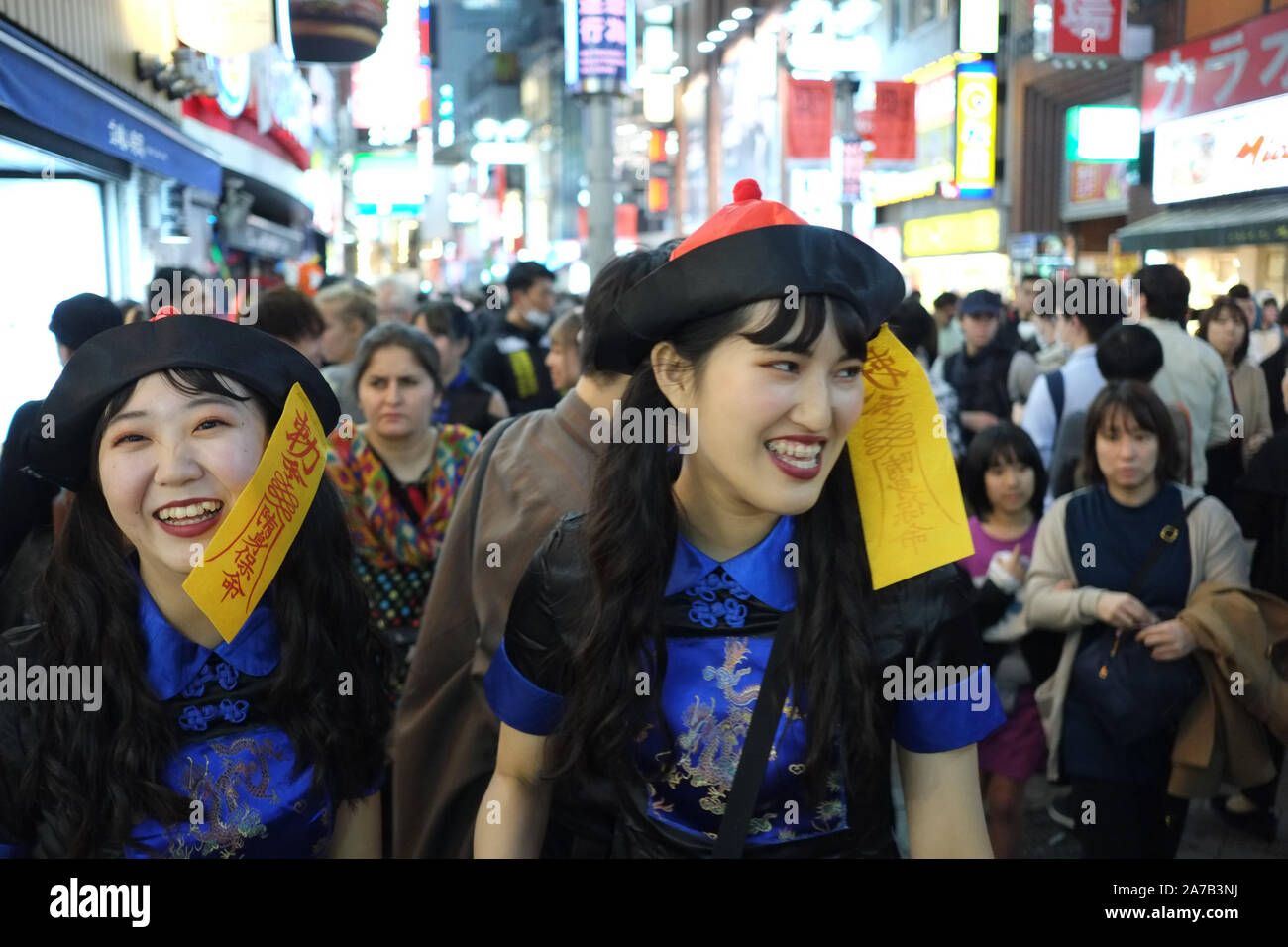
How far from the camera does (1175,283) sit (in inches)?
203

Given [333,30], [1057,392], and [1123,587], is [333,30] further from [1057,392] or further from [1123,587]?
[1123,587]

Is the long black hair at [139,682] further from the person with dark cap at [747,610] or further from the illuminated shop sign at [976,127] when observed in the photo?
the illuminated shop sign at [976,127]

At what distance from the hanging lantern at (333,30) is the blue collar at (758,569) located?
24.0ft

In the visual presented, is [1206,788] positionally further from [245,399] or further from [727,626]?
[245,399]

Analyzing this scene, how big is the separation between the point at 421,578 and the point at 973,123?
1792 centimetres

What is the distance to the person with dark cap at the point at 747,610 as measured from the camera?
1.62 metres

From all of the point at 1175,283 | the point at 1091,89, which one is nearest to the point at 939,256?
the point at 1091,89

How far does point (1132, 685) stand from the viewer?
10.7 ft

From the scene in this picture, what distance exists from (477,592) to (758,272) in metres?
1.46

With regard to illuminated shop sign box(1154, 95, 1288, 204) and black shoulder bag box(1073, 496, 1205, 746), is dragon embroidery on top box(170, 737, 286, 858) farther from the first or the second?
illuminated shop sign box(1154, 95, 1288, 204)

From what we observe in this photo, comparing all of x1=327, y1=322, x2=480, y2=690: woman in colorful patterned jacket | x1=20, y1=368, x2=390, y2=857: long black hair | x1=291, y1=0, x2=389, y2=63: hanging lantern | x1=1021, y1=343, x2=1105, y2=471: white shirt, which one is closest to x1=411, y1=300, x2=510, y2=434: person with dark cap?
x1=327, y1=322, x2=480, y2=690: woman in colorful patterned jacket

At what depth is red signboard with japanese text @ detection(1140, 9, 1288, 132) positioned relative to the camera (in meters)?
13.4

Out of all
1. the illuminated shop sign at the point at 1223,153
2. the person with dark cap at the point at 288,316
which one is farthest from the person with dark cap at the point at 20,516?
the illuminated shop sign at the point at 1223,153

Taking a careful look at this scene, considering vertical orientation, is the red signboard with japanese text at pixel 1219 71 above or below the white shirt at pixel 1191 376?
above
